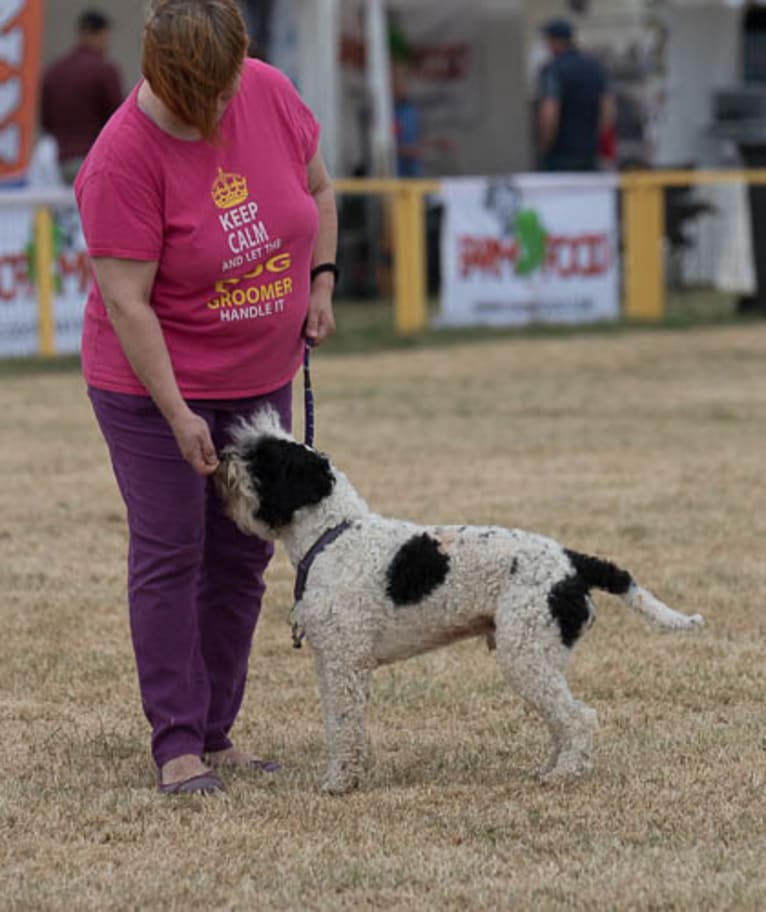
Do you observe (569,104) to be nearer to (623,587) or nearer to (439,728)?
(439,728)

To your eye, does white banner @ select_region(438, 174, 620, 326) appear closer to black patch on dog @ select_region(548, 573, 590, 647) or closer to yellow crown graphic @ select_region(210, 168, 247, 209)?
yellow crown graphic @ select_region(210, 168, 247, 209)

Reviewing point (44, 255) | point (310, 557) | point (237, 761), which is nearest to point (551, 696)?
point (310, 557)

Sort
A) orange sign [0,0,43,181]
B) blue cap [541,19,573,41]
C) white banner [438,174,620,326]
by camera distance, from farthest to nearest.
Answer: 1. blue cap [541,19,573,41]
2. white banner [438,174,620,326]
3. orange sign [0,0,43,181]

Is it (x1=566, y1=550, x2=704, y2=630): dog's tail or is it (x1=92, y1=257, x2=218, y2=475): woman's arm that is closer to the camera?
(x1=92, y1=257, x2=218, y2=475): woman's arm

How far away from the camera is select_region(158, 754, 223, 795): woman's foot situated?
4938 millimetres

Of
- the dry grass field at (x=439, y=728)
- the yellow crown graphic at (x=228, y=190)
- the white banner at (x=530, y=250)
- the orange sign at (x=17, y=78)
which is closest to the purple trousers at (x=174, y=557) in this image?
the dry grass field at (x=439, y=728)

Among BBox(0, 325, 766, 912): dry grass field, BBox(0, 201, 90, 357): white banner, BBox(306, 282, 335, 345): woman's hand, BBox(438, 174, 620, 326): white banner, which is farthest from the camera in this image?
BBox(438, 174, 620, 326): white banner

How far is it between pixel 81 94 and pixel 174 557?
10898 mm

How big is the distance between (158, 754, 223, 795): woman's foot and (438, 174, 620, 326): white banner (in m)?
10.5

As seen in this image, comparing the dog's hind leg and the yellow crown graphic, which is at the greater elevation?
the yellow crown graphic

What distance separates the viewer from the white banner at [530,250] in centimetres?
1530

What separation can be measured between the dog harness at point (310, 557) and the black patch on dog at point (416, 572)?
16 centimetres

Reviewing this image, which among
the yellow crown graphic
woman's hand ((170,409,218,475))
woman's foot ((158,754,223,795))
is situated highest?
the yellow crown graphic

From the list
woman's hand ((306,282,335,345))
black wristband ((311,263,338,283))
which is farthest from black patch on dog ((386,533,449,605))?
black wristband ((311,263,338,283))
